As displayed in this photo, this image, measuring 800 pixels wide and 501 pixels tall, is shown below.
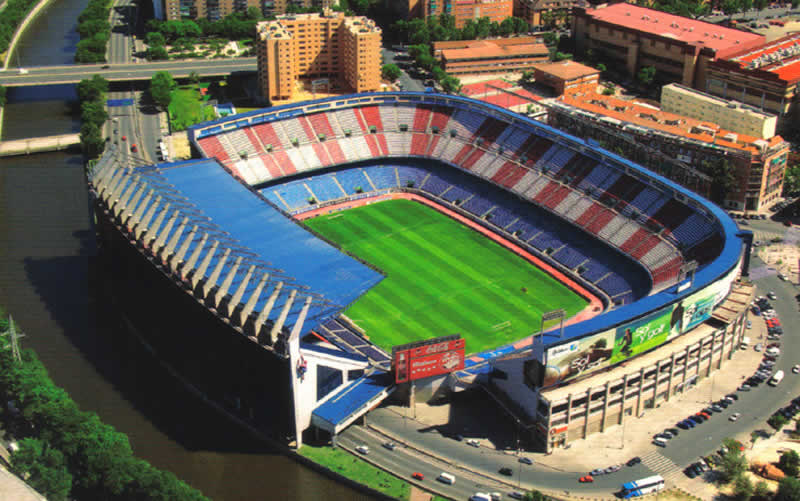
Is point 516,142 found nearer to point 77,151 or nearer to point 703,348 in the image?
point 703,348

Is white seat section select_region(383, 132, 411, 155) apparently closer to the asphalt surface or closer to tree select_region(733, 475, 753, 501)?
the asphalt surface

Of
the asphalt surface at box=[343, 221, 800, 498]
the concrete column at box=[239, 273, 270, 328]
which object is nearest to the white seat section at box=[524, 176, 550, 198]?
the asphalt surface at box=[343, 221, 800, 498]

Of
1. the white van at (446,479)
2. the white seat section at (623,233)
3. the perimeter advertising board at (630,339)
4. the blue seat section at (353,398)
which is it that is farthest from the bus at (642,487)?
the white seat section at (623,233)

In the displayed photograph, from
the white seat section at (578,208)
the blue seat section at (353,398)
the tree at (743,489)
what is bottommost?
the tree at (743,489)

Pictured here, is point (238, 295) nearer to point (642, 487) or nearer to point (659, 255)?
point (642, 487)

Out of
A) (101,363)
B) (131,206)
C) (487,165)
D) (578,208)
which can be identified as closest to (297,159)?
(487,165)

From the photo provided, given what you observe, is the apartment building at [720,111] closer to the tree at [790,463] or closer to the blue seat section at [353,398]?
the tree at [790,463]
